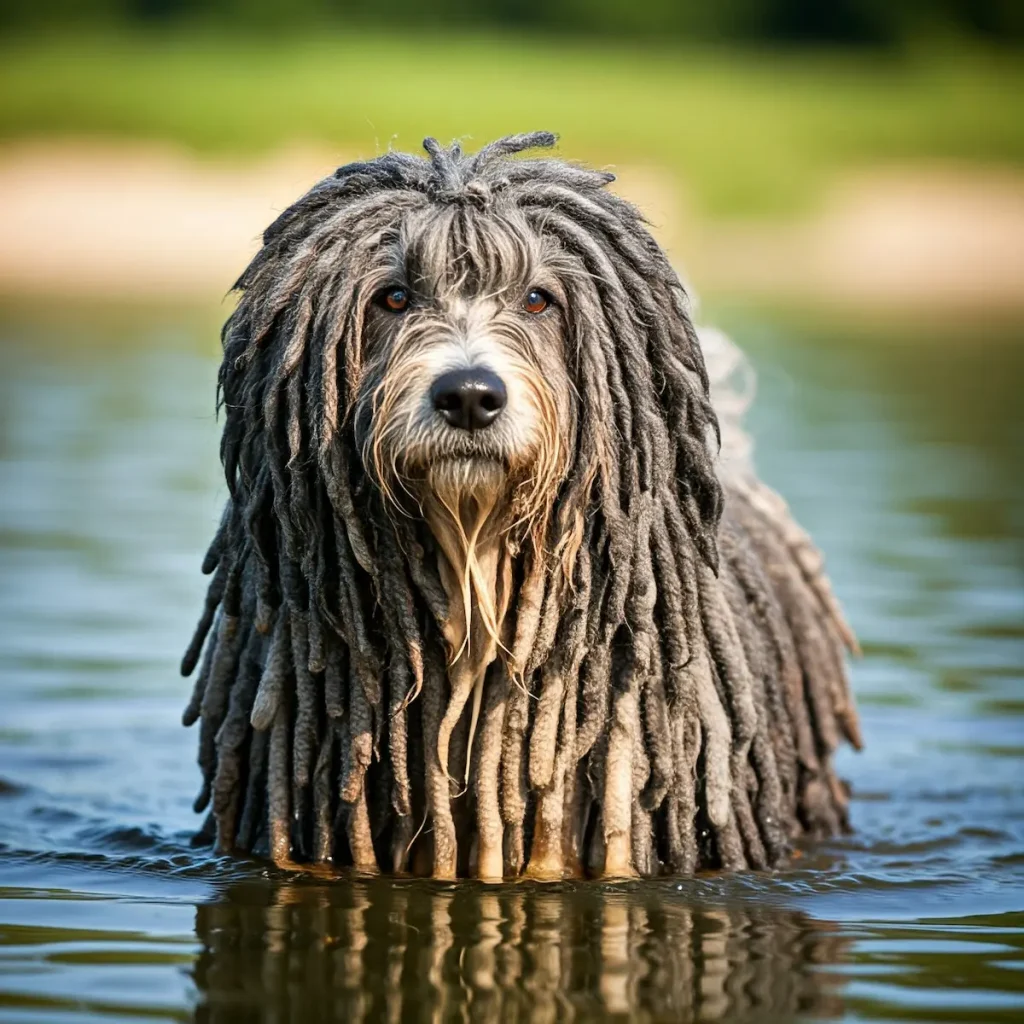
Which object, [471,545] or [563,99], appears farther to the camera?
[563,99]

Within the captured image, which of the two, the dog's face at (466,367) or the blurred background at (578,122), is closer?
the dog's face at (466,367)

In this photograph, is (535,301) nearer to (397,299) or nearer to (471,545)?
(397,299)

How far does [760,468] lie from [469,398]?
8.22m

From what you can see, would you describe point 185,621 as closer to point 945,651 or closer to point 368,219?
point 945,651

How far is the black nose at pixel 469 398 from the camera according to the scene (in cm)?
511

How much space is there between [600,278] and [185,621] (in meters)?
4.57

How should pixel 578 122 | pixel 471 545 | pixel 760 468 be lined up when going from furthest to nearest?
pixel 578 122, pixel 760 468, pixel 471 545

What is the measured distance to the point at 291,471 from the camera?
17.9 feet

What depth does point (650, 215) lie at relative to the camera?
90.6 ft

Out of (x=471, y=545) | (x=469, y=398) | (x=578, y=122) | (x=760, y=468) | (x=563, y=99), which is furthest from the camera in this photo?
(x=563, y=99)

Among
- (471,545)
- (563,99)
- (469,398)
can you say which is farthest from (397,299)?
(563,99)

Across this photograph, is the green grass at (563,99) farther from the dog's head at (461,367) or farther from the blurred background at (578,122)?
the dog's head at (461,367)

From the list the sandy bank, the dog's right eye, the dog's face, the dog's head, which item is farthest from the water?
the sandy bank

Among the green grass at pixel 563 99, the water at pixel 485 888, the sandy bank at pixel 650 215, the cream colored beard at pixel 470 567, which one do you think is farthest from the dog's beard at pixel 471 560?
the green grass at pixel 563 99
